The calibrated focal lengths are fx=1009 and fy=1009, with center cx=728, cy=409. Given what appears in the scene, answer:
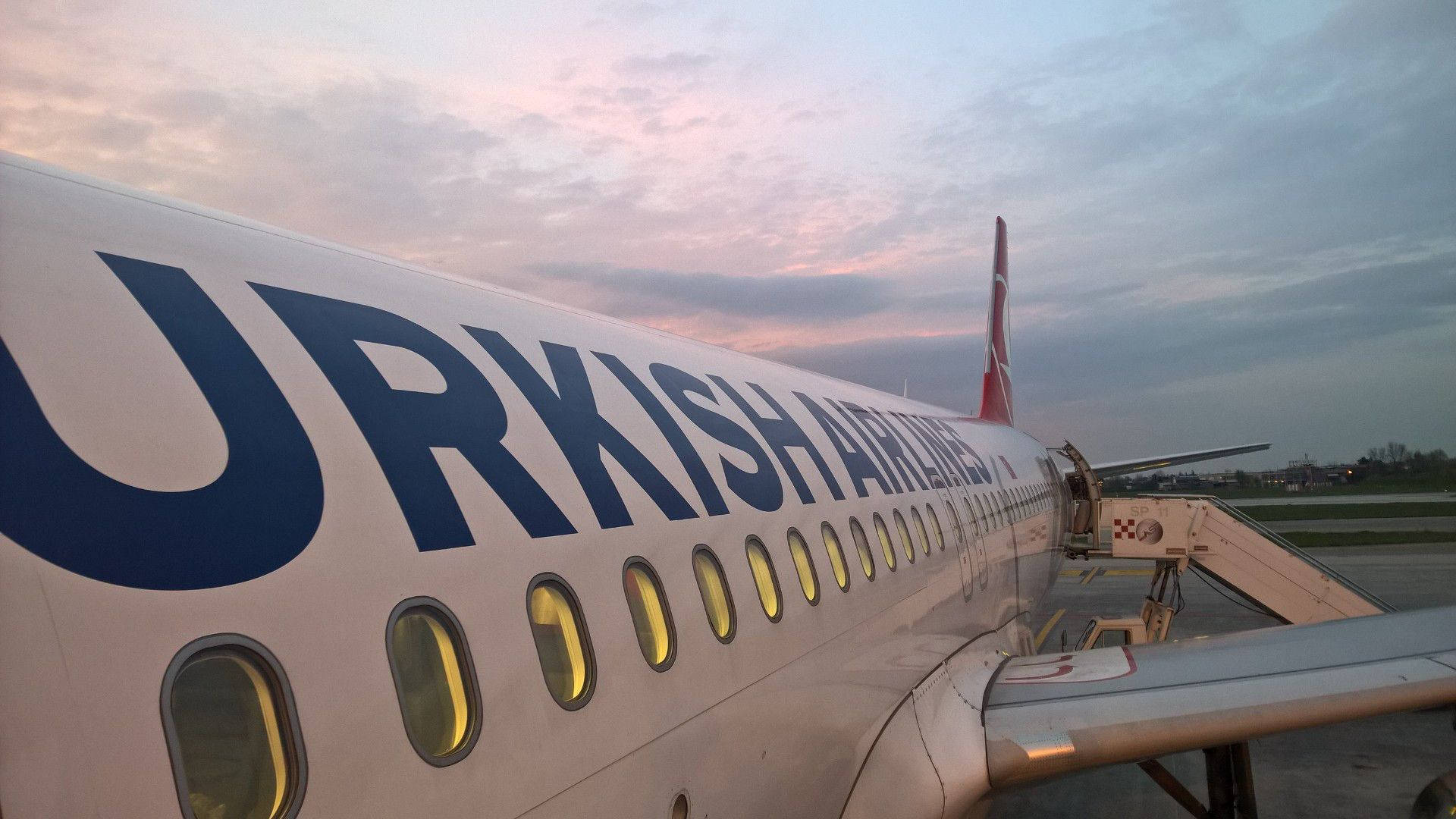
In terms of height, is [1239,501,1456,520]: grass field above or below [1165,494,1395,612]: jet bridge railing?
below

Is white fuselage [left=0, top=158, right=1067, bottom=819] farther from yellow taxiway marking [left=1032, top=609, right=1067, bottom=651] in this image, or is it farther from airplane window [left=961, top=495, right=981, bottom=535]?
yellow taxiway marking [left=1032, top=609, right=1067, bottom=651]

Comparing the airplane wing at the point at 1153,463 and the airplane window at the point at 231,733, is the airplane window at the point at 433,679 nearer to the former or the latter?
the airplane window at the point at 231,733

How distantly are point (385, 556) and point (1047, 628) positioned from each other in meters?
21.3

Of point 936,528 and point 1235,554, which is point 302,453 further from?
point 1235,554

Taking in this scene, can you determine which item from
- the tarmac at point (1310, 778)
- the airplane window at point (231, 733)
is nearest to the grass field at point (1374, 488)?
the tarmac at point (1310, 778)

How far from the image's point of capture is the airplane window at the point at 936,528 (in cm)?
808

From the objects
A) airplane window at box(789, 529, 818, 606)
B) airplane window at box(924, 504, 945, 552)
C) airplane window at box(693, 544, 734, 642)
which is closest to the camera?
airplane window at box(693, 544, 734, 642)

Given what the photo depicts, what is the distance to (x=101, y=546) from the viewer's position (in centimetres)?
188

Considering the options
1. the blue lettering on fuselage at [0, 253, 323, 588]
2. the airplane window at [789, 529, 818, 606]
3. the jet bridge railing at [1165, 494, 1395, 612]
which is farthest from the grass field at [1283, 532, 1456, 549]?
the blue lettering on fuselage at [0, 253, 323, 588]

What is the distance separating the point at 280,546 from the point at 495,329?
1.75 metres

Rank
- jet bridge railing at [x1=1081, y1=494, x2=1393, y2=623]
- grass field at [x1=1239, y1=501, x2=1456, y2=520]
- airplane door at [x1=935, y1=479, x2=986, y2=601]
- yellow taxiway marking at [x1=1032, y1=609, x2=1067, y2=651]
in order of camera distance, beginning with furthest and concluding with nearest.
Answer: grass field at [x1=1239, y1=501, x2=1456, y2=520] → yellow taxiway marking at [x1=1032, y1=609, x2=1067, y2=651] → jet bridge railing at [x1=1081, y1=494, x2=1393, y2=623] → airplane door at [x1=935, y1=479, x2=986, y2=601]

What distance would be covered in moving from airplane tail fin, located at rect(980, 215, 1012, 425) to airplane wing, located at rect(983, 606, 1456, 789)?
12.9 metres

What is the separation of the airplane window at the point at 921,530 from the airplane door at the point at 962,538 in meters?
0.90

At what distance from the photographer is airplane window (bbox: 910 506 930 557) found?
24.9 feet
